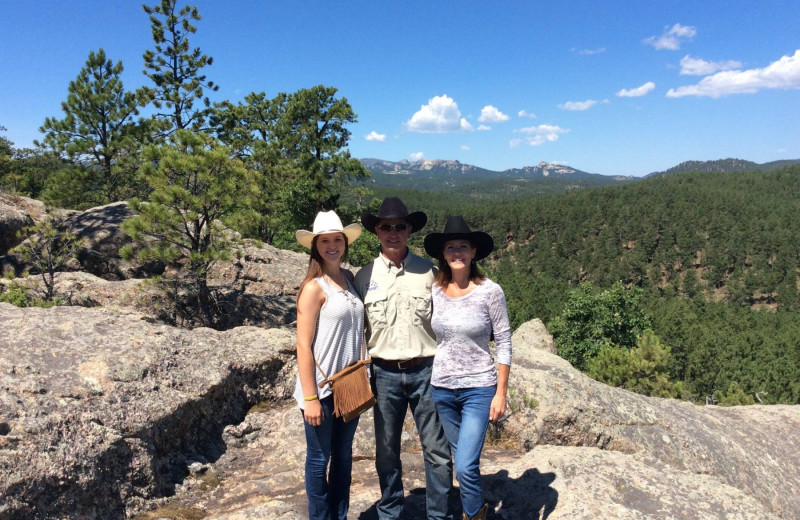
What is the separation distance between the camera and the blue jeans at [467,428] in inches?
125

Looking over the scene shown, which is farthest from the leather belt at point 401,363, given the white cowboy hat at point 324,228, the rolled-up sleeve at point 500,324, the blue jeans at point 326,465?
the white cowboy hat at point 324,228

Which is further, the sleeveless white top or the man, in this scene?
the man

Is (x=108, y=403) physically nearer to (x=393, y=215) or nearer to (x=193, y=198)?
(x=393, y=215)

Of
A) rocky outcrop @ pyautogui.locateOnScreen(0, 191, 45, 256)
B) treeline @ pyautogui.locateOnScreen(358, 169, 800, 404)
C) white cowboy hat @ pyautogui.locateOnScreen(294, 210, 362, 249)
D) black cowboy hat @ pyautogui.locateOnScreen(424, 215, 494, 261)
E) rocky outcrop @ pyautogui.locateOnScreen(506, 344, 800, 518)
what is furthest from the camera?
treeline @ pyautogui.locateOnScreen(358, 169, 800, 404)

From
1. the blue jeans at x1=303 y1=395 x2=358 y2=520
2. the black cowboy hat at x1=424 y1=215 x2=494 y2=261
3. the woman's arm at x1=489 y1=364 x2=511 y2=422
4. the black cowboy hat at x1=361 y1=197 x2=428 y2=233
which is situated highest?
the black cowboy hat at x1=361 y1=197 x2=428 y2=233

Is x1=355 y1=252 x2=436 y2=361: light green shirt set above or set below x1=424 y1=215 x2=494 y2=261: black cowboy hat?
below

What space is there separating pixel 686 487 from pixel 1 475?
5564mm

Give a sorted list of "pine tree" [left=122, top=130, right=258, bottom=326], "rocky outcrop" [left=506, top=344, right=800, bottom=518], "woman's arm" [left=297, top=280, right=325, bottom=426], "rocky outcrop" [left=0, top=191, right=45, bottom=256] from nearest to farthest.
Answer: "woman's arm" [left=297, top=280, right=325, bottom=426] → "rocky outcrop" [left=506, top=344, right=800, bottom=518] → "pine tree" [left=122, top=130, right=258, bottom=326] → "rocky outcrop" [left=0, top=191, right=45, bottom=256]

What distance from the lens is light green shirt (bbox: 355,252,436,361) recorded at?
10.8 feet

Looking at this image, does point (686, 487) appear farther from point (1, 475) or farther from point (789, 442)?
point (1, 475)

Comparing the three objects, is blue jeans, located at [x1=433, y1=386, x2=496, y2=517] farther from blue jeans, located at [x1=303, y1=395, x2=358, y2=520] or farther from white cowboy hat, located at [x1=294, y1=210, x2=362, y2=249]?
white cowboy hat, located at [x1=294, y1=210, x2=362, y2=249]

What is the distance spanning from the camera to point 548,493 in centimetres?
388

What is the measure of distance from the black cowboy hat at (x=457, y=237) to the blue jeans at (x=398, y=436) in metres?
0.96

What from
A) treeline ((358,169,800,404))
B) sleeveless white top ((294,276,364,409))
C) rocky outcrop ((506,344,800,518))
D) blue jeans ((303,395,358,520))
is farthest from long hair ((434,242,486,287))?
treeline ((358,169,800,404))
